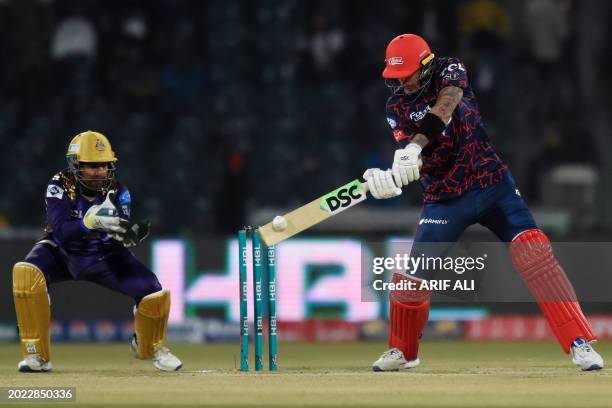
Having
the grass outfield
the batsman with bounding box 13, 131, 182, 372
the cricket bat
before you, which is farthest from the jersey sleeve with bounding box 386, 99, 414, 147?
the batsman with bounding box 13, 131, 182, 372

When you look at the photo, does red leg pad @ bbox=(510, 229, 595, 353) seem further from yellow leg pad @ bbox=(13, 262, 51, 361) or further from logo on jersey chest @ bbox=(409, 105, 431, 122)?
yellow leg pad @ bbox=(13, 262, 51, 361)

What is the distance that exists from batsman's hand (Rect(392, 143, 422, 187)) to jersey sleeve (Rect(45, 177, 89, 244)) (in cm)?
198

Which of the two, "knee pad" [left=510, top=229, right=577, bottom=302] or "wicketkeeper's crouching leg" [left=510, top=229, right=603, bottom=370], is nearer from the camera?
"wicketkeeper's crouching leg" [left=510, top=229, right=603, bottom=370]

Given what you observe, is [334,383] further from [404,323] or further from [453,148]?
[453,148]

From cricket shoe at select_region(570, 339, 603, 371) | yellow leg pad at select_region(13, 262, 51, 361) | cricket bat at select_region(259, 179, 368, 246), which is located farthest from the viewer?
yellow leg pad at select_region(13, 262, 51, 361)

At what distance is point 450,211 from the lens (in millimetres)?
8555

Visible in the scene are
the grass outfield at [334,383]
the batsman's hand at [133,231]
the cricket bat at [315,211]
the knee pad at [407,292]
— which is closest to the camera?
the grass outfield at [334,383]

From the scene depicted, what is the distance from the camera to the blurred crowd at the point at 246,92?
1562 cm

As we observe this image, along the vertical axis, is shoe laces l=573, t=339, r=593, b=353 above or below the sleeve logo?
below

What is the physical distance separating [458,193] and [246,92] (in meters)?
8.05

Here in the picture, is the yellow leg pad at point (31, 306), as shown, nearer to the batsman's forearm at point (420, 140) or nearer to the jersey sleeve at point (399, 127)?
the jersey sleeve at point (399, 127)

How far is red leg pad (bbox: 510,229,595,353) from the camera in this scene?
27.5 feet

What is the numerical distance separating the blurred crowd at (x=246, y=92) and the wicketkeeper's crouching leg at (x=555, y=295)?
6799mm

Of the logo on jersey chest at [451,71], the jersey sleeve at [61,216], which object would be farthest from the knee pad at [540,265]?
the jersey sleeve at [61,216]
